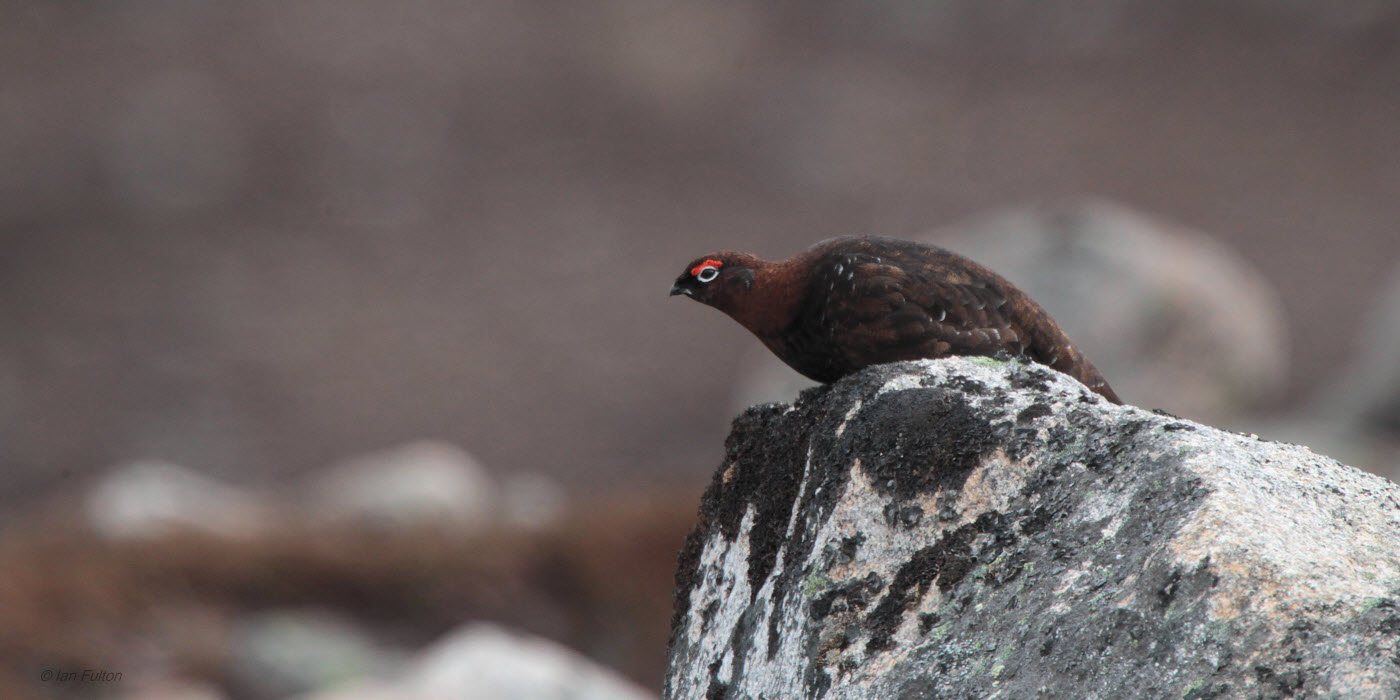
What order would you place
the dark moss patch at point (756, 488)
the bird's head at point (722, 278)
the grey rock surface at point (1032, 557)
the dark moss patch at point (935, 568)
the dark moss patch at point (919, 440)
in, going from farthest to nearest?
the bird's head at point (722, 278), the dark moss patch at point (756, 488), the dark moss patch at point (919, 440), the dark moss patch at point (935, 568), the grey rock surface at point (1032, 557)

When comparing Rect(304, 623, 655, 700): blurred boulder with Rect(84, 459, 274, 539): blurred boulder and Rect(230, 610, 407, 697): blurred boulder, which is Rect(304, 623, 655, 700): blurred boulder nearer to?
Rect(230, 610, 407, 697): blurred boulder

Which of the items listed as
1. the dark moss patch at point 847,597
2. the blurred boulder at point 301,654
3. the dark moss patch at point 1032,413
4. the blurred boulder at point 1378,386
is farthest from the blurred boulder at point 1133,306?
the dark moss patch at point 847,597

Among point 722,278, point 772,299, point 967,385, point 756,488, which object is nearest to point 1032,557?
point 967,385

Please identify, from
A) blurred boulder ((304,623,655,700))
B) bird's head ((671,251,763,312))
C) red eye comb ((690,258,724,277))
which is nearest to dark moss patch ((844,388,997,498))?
bird's head ((671,251,763,312))

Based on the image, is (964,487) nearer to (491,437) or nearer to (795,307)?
(795,307)

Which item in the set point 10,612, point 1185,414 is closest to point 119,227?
point 10,612

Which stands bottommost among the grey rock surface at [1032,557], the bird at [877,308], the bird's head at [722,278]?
the grey rock surface at [1032,557]

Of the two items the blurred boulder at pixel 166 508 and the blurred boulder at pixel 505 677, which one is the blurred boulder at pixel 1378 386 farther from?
the blurred boulder at pixel 166 508

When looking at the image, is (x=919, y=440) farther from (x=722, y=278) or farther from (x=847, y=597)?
(x=722, y=278)
